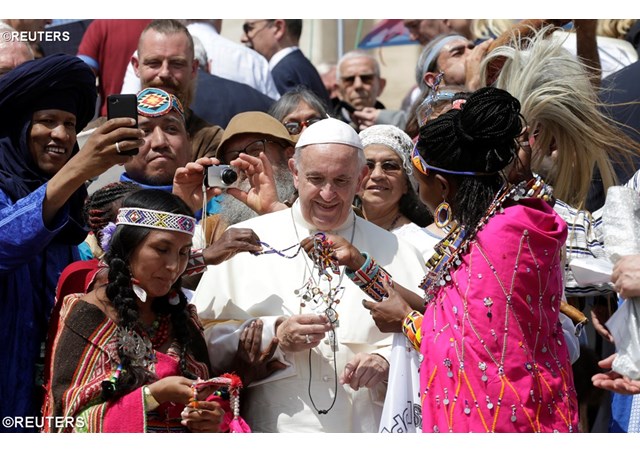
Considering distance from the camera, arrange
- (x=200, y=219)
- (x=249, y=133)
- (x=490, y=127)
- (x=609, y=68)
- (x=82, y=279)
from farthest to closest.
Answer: (x=609, y=68), (x=249, y=133), (x=200, y=219), (x=82, y=279), (x=490, y=127)

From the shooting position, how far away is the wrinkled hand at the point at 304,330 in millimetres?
5859

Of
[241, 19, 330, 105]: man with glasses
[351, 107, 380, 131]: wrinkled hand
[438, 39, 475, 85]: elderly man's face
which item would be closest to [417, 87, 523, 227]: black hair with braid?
[438, 39, 475, 85]: elderly man's face

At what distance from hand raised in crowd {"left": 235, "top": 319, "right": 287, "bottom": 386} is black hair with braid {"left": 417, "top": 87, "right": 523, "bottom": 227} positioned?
50.9 inches

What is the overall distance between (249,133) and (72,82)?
4.86 ft

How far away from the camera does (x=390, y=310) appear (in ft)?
18.6

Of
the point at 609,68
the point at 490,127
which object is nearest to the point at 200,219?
the point at 490,127

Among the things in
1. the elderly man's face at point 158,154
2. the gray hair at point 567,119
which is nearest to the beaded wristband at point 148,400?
the elderly man's face at point 158,154

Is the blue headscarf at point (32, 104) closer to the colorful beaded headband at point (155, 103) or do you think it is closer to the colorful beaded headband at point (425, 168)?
the colorful beaded headband at point (155, 103)

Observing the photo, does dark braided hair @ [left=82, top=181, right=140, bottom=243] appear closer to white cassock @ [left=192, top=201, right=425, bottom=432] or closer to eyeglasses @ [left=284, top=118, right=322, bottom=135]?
white cassock @ [left=192, top=201, right=425, bottom=432]

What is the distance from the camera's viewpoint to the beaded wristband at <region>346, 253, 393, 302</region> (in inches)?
224

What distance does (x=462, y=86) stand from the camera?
27.3 feet

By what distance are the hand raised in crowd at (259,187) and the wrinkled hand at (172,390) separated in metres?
1.89

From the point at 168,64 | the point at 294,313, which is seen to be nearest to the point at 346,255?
the point at 294,313
